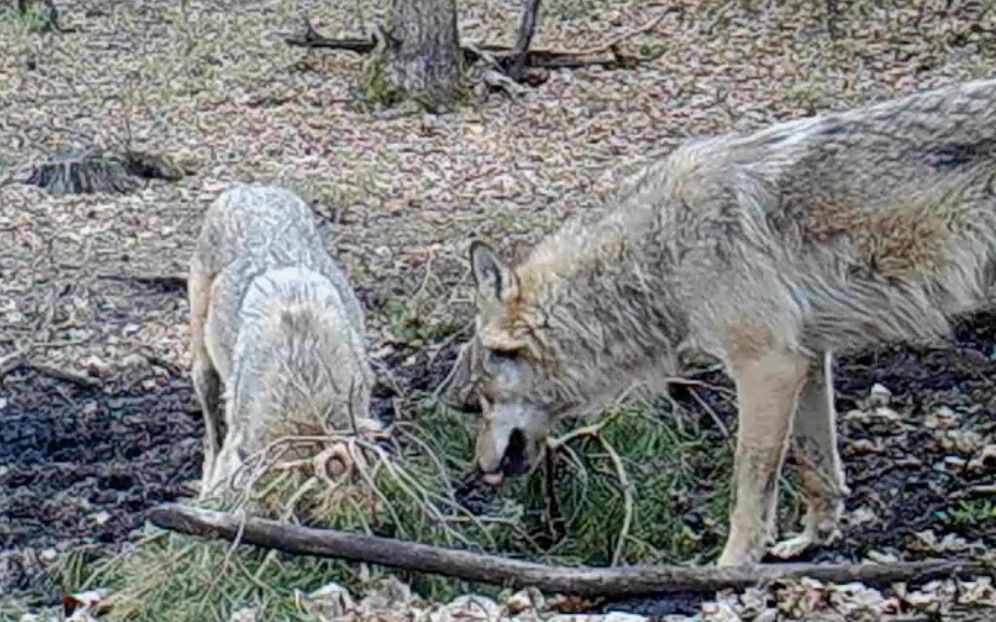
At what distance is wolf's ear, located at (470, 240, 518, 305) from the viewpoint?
603 cm

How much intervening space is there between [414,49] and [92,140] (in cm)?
262

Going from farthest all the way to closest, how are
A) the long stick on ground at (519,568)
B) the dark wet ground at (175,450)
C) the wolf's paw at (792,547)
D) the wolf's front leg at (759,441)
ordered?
the dark wet ground at (175,450) < the wolf's paw at (792,547) < the wolf's front leg at (759,441) < the long stick on ground at (519,568)

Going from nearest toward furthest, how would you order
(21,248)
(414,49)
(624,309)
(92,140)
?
1. (624,309)
2. (21,248)
3. (92,140)
4. (414,49)

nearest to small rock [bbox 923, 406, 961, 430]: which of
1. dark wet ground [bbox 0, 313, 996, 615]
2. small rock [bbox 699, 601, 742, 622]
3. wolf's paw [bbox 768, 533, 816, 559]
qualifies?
dark wet ground [bbox 0, 313, 996, 615]

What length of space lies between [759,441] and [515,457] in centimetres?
90

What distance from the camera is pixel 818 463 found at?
6285mm

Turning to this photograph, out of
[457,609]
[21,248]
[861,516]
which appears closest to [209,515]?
[457,609]

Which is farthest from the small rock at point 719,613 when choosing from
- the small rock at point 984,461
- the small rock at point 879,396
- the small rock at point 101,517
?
the small rock at point 101,517

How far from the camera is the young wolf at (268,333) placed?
5.94 meters

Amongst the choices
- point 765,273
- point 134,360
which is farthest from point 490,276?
point 134,360

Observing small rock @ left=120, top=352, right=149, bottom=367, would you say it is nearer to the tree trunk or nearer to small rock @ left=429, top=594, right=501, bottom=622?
small rock @ left=429, top=594, right=501, bottom=622

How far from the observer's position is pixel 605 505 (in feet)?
20.7

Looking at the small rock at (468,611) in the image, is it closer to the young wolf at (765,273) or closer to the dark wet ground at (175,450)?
the dark wet ground at (175,450)

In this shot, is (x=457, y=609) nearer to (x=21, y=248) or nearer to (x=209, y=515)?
(x=209, y=515)
